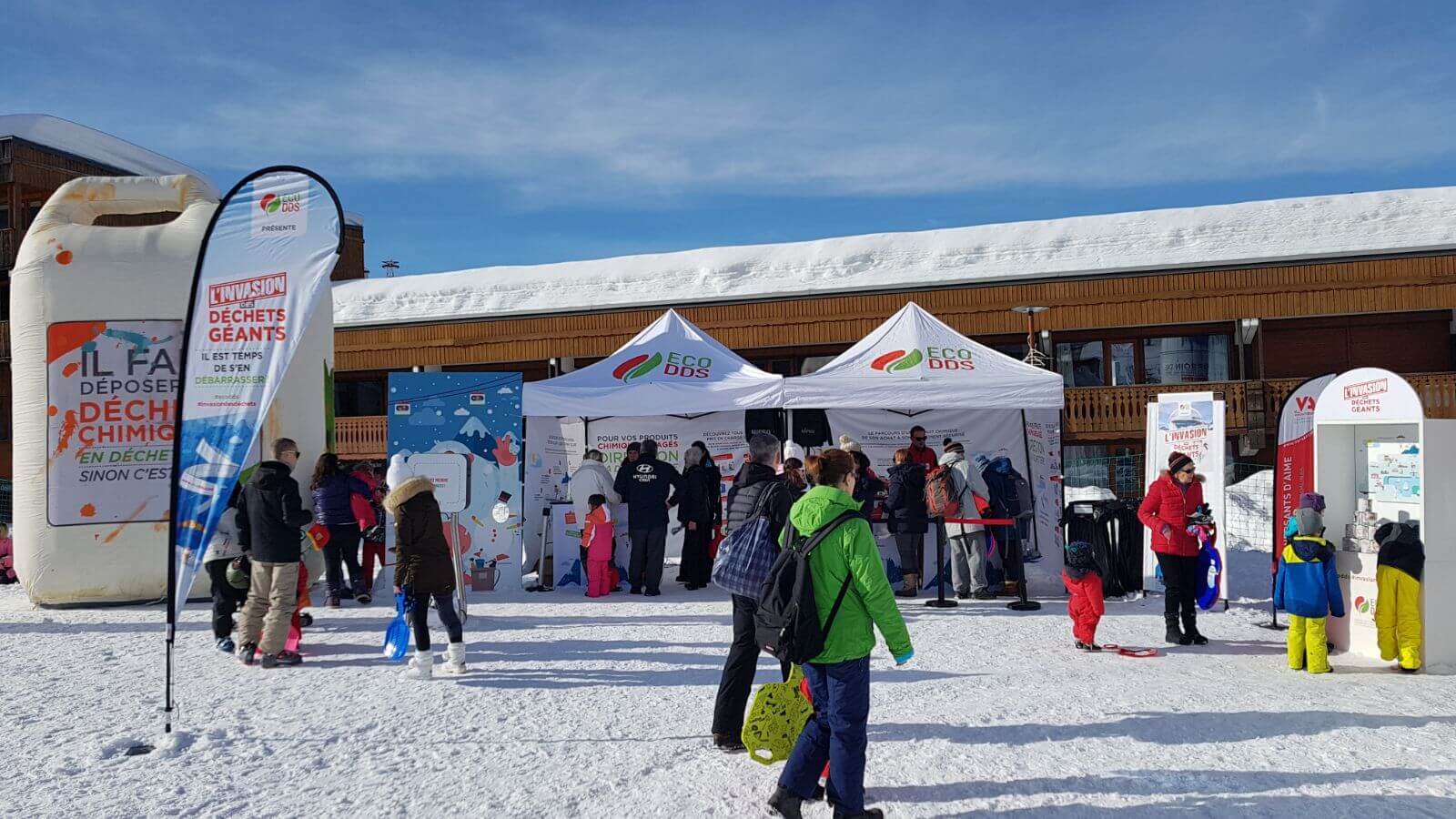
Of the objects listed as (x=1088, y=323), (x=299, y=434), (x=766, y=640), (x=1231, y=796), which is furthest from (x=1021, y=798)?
(x=1088, y=323)

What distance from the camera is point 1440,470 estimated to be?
6.80m

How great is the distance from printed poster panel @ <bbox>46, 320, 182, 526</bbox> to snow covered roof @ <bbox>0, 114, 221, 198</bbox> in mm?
18561

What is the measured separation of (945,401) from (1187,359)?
1374 cm

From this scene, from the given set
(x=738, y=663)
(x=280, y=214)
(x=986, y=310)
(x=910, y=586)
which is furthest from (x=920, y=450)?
(x=986, y=310)

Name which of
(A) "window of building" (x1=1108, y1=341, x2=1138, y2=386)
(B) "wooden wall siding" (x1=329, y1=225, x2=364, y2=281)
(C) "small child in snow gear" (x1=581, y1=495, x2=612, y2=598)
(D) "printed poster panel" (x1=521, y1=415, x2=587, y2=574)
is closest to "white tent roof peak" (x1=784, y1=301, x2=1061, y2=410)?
(C) "small child in snow gear" (x1=581, y1=495, x2=612, y2=598)

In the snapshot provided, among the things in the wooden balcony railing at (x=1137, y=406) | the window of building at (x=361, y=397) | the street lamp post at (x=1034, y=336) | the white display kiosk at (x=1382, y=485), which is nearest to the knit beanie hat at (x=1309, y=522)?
the white display kiosk at (x=1382, y=485)

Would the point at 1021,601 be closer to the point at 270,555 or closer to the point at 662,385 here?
the point at 662,385

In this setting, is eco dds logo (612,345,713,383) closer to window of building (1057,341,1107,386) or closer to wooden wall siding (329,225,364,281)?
window of building (1057,341,1107,386)

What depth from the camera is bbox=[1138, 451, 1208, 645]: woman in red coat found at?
7.67 meters

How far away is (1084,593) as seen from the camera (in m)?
7.53

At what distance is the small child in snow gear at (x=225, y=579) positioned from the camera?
24.6 feet

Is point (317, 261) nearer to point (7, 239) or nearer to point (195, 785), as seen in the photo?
point (195, 785)

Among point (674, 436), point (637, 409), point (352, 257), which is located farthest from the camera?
point (352, 257)

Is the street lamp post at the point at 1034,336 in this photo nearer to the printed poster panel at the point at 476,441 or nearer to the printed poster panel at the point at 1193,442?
the printed poster panel at the point at 1193,442
